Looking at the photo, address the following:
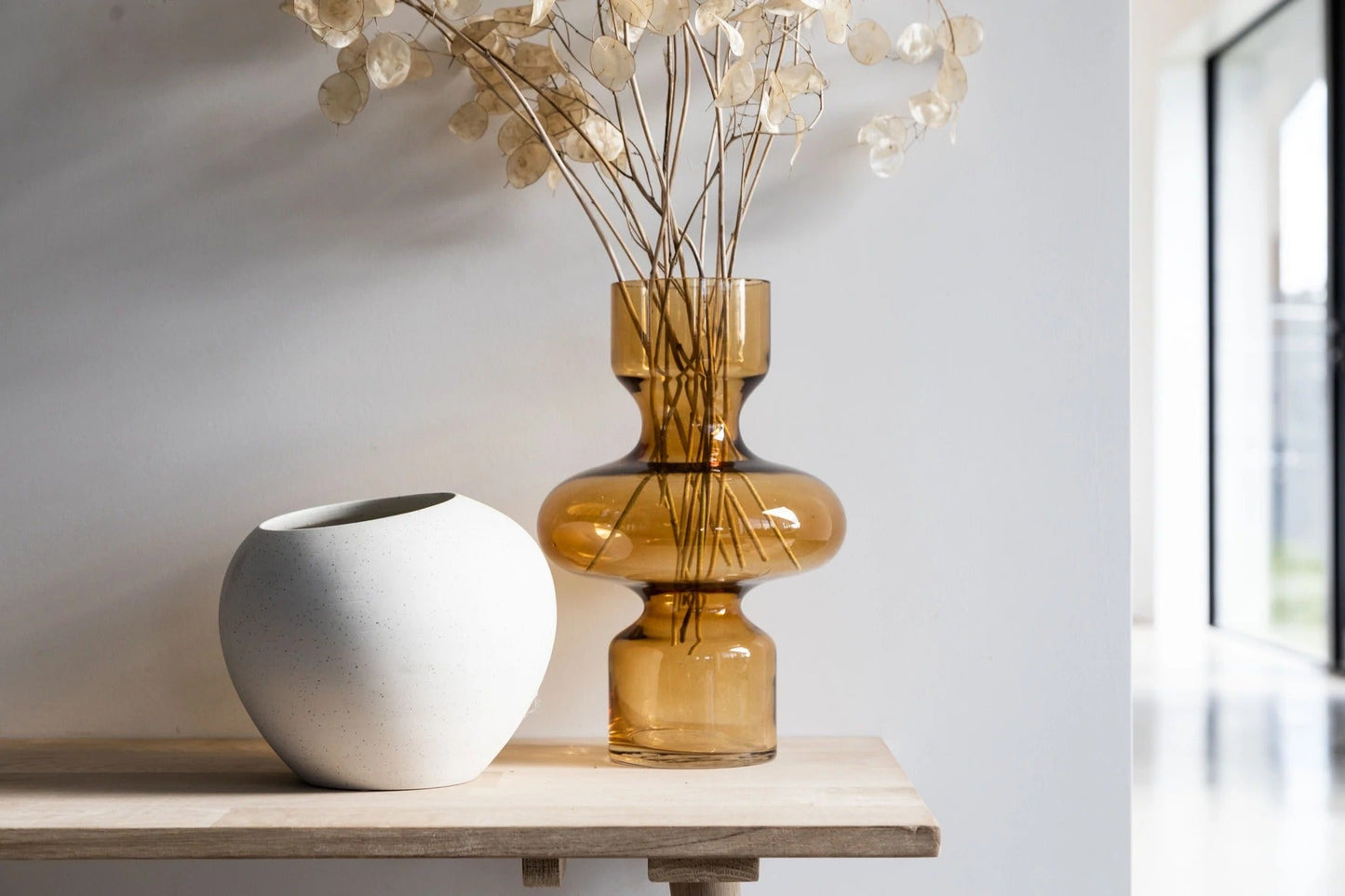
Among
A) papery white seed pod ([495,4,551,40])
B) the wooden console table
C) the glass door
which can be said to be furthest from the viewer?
the glass door

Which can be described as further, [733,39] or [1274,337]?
[1274,337]

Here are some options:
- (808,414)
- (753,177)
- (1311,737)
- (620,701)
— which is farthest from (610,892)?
(1311,737)

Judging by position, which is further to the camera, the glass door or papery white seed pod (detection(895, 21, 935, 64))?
the glass door

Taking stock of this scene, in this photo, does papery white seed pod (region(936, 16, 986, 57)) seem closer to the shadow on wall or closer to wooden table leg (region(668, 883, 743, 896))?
the shadow on wall

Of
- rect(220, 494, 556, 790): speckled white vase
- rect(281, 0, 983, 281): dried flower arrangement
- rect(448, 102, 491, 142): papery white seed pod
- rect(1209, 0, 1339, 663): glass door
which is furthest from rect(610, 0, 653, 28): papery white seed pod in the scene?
rect(1209, 0, 1339, 663): glass door

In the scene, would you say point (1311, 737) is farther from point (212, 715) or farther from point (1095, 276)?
point (212, 715)

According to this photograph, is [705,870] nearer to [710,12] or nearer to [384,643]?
[384,643]

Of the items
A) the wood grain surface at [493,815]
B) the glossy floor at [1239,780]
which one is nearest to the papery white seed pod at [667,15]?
the wood grain surface at [493,815]

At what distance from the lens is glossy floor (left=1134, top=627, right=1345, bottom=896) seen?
2.21 metres

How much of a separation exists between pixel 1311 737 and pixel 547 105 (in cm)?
302

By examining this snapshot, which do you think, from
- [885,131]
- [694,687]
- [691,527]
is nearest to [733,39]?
[885,131]

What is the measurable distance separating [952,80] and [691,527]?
1.62 feet

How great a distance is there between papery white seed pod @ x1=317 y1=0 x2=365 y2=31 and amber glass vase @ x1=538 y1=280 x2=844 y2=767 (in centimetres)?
31

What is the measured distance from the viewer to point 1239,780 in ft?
9.34
